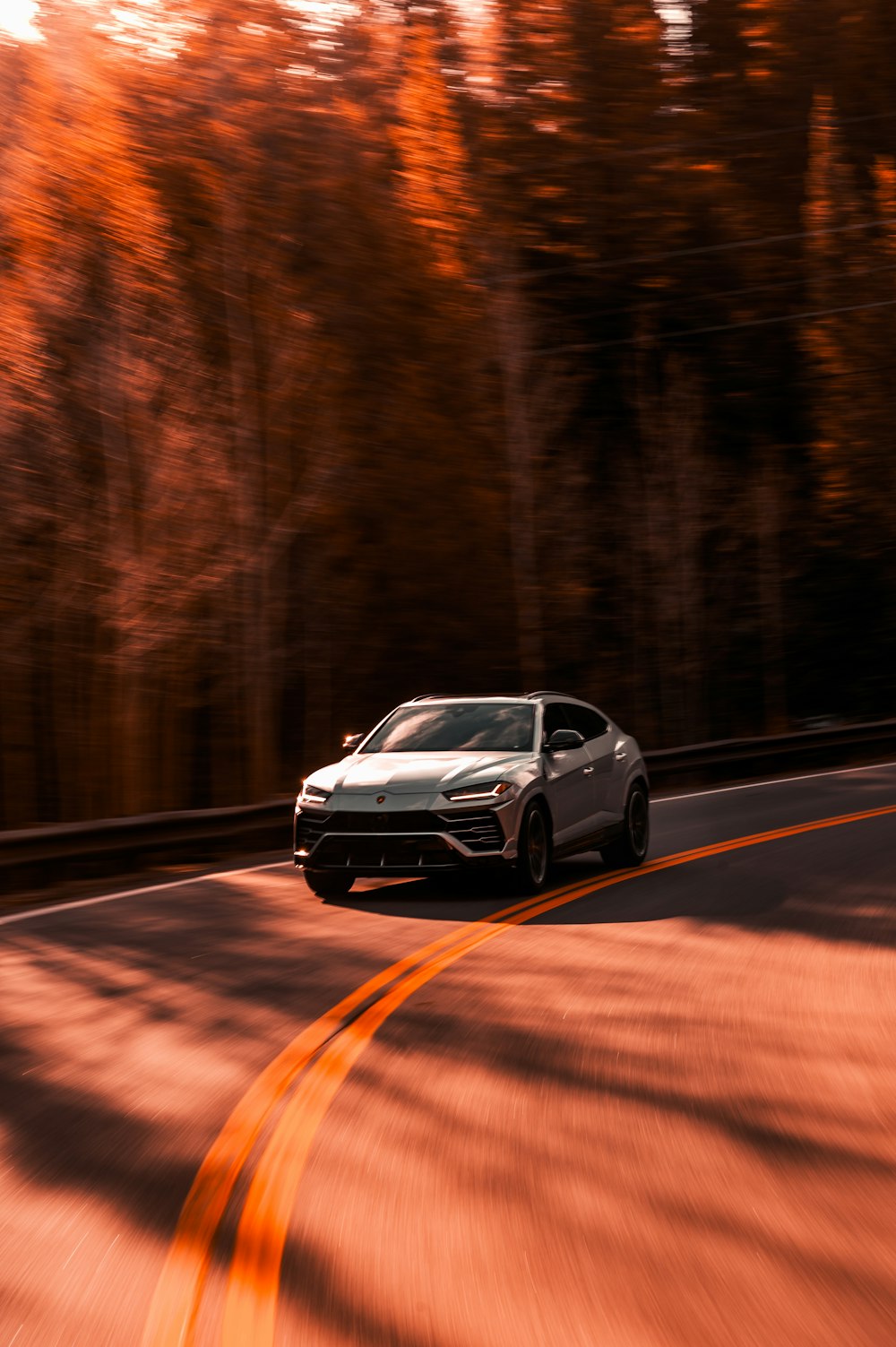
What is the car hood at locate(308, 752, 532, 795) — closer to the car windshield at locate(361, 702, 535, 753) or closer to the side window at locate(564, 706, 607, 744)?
the car windshield at locate(361, 702, 535, 753)

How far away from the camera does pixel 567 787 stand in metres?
13.4

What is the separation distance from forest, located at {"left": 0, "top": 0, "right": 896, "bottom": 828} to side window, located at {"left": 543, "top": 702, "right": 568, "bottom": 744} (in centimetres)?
1006

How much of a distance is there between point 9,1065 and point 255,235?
18.5 meters

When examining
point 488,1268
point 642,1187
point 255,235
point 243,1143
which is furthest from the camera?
point 255,235

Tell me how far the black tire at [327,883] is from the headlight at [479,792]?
1.10 meters

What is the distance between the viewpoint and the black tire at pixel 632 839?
47.2 ft

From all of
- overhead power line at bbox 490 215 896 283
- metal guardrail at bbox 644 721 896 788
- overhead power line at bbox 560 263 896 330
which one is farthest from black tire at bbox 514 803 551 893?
overhead power line at bbox 560 263 896 330

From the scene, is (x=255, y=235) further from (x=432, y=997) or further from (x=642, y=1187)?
(x=642, y=1187)

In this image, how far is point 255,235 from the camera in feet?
79.1

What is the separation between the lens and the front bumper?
12211 mm

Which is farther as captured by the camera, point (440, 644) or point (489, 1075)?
point (440, 644)

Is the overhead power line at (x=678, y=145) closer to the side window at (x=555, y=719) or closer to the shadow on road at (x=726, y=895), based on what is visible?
the side window at (x=555, y=719)

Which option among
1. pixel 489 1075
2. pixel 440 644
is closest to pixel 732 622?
pixel 440 644

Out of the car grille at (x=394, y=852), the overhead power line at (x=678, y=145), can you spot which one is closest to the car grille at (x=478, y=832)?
the car grille at (x=394, y=852)
